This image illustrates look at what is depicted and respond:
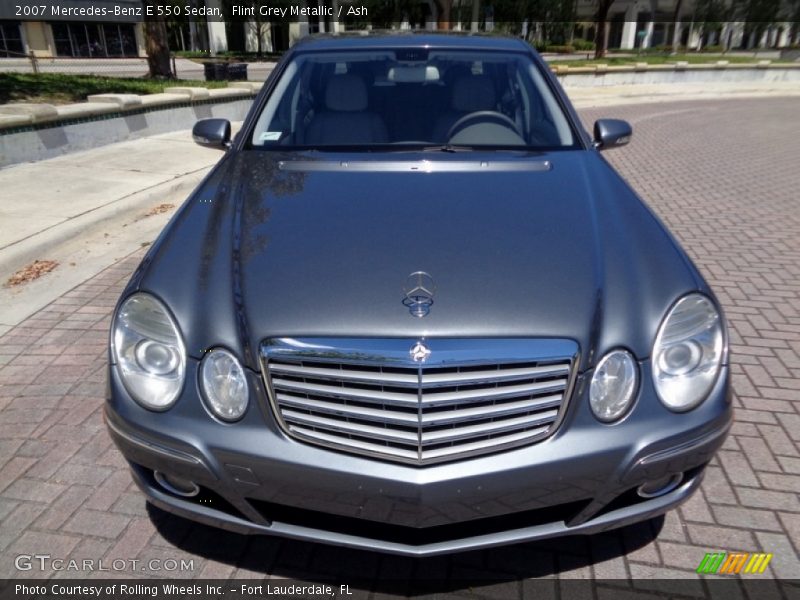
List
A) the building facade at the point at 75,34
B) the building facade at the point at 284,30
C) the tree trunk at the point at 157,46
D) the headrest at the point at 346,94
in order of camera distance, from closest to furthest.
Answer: the headrest at the point at 346,94 < the tree trunk at the point at 157,46 < the building facade at the point at 75,34 < the building facade at the point at 284,30

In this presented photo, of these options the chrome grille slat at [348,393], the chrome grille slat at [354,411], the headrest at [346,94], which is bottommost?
the chrome grille slat at [354,411]

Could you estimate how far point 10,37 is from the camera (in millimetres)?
38656

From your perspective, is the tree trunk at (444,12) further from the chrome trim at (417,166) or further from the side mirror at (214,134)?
the chrome trim at (417,166)

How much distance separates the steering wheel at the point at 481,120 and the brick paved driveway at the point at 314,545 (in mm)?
1885

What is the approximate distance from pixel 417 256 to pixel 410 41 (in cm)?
209

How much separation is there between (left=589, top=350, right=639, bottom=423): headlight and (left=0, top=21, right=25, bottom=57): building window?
4547 centimetres

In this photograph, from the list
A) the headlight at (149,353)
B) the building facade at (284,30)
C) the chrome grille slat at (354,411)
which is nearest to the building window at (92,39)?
the building facade at (284,30)

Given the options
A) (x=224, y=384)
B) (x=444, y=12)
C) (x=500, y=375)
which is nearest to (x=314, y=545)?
(x=224, y=384)

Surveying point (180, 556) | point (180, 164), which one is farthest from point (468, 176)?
point (180, 164)

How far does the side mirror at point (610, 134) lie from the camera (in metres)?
3.53

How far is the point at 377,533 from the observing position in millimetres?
1990

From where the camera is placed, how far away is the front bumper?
1.86m

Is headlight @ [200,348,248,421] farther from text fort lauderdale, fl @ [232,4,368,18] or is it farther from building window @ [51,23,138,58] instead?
building window @ [51,23,138,58]

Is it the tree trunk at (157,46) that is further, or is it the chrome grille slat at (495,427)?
the tree trunk at (157,46)
